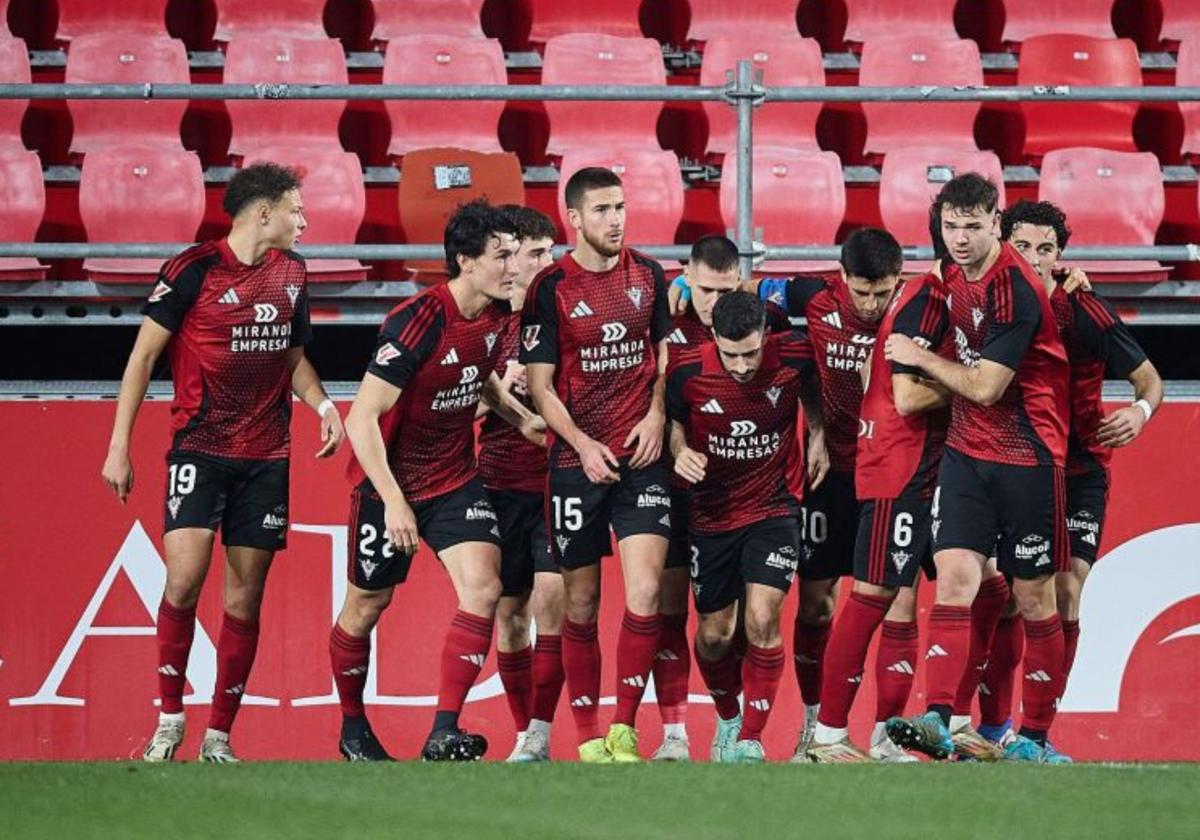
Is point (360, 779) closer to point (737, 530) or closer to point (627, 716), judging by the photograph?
point (627, 716)

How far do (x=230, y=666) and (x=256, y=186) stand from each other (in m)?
1.78

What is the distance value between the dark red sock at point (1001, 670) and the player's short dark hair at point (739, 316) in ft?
5.40

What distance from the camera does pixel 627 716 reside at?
7.59m

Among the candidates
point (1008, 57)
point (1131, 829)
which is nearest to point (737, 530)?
point (1131, 829)

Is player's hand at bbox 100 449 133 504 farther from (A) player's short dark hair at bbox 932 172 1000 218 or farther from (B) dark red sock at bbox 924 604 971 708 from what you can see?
(A) player's short dark hair at bbox 932 172 1000 218

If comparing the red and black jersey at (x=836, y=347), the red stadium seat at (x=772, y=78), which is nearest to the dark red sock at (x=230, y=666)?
the red and black jersey at (x=836, y=347)

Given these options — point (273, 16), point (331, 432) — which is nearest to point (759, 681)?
point (331, 432)

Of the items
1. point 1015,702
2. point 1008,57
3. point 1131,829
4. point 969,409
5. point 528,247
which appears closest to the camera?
point 1131,829

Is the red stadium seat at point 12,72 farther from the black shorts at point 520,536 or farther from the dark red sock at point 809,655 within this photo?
the dark red sock at point 809,655

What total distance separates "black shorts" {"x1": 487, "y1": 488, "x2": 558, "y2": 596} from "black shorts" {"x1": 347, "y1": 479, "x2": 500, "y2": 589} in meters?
0.50

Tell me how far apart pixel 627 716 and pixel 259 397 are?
71.1 inches

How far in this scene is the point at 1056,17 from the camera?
463 inches

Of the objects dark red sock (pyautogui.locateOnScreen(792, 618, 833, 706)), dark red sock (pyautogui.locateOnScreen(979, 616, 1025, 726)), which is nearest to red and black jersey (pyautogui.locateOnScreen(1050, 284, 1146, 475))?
dark red sock (pyautogui.locateOnScreen(979, 616, 1025, 726))

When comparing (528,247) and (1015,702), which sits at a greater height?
(528,247)
